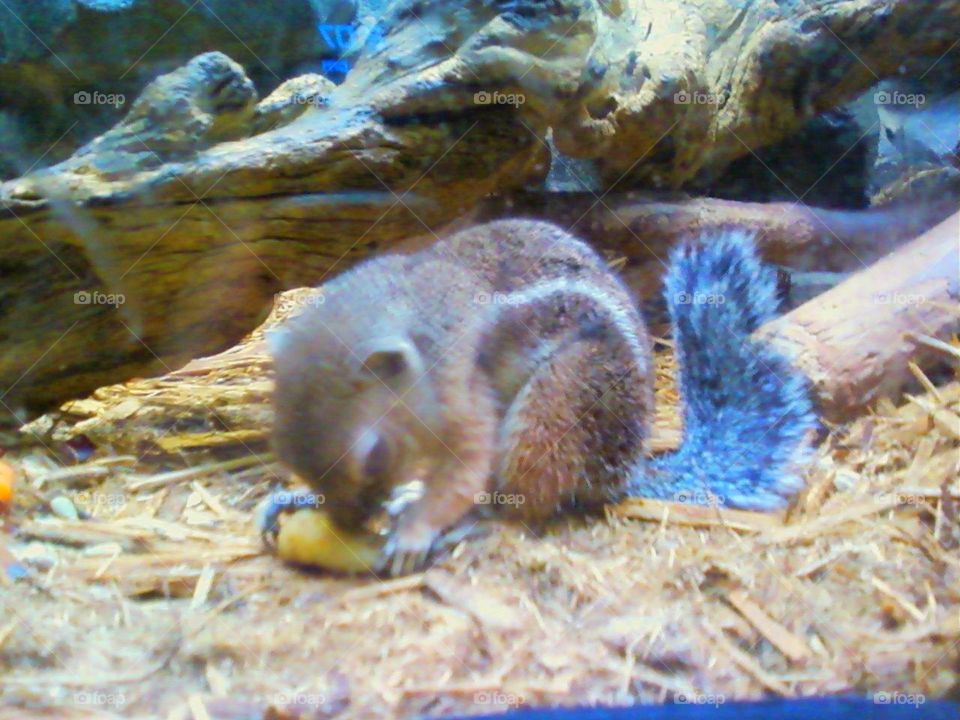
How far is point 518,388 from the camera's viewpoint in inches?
86.9

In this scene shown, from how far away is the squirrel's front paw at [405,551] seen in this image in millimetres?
1915

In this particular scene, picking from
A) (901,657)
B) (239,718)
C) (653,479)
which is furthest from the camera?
(653,479)

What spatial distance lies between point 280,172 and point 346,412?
0.69 metres

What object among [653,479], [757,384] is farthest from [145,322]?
[757,384]

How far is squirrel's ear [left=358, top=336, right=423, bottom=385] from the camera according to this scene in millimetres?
1864

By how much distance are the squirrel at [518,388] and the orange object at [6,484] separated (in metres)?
0.68

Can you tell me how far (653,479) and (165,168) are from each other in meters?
1.54

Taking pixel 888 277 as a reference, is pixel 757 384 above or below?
below

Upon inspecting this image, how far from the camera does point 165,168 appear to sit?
2.01 meters

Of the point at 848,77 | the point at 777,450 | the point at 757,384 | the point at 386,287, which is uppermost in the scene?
the point at 848,77

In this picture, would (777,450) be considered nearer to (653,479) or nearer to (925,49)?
(653,479)

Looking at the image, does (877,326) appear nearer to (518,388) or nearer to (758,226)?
(758,226)

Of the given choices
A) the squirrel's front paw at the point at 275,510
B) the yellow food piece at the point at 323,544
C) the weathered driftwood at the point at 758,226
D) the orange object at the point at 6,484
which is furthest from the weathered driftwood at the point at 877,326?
the orange object at the point at 6,484

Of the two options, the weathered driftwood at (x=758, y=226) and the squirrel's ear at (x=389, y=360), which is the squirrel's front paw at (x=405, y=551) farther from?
the weathered driftwood at (x=758, y=226)
